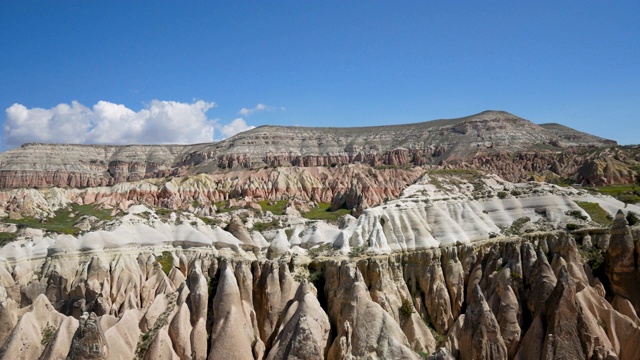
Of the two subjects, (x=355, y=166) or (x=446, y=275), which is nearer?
(x=446, y=275)

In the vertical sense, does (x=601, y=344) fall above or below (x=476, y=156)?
below

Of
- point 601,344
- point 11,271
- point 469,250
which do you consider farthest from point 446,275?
point 11,271

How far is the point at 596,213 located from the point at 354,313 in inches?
1124

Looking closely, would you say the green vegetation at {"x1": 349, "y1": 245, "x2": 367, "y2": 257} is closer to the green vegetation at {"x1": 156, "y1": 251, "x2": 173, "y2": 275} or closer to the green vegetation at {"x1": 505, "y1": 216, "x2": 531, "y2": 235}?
the green vegetation at {"x1": 505, "y1": 216, "x2": 531, "y2": 235}

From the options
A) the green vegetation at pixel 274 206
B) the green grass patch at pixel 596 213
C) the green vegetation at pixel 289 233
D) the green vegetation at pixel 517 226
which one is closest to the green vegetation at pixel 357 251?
the green vegetation at pixel 289 233

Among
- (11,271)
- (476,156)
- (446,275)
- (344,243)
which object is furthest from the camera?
(476,156)

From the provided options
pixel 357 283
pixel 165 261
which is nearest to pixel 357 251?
pixel 357 283

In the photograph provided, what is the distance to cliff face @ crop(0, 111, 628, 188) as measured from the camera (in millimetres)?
160000

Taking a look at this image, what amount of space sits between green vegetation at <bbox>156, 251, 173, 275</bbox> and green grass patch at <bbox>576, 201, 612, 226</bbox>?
35.1 meters

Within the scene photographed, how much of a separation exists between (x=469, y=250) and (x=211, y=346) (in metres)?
20.7

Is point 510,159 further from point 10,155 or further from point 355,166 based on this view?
point 10,155

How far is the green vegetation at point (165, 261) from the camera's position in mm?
42909

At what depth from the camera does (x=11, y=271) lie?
43.9 meters

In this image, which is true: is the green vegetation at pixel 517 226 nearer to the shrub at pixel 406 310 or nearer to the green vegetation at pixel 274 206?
the shrub at pixel 406 310
